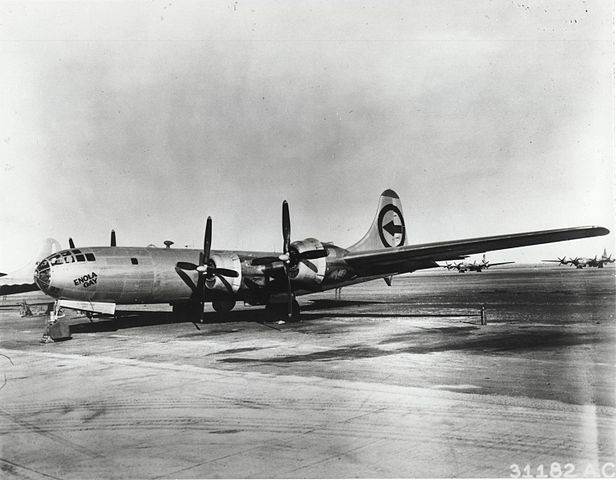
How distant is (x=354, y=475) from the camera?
5805mm

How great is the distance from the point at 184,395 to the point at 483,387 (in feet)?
17.3

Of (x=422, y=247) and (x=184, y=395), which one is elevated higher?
(x=422, y=247)

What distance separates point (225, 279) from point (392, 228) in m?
11.7

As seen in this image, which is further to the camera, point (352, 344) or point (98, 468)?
point (352, 344)

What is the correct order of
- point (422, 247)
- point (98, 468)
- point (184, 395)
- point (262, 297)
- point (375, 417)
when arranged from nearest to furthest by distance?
point (98, 468) < point (375, 417) < point (184, 395) < point (422, 247) < point (262, 297)

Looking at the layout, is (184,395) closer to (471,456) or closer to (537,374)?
(471,456)

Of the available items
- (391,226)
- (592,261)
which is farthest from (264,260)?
(592,261)

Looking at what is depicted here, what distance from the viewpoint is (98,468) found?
6.17 meters

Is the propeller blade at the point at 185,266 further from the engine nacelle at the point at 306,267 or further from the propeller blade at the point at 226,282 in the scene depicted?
the engine nacelle at the point at 306,267

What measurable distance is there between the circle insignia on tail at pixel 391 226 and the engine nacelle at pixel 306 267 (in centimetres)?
843

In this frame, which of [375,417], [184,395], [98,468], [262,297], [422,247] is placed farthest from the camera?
[262,297]

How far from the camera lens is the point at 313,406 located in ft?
28.5

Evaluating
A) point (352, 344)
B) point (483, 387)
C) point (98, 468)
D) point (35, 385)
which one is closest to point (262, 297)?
point (352, 344)

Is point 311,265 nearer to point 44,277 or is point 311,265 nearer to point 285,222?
point 285,222
